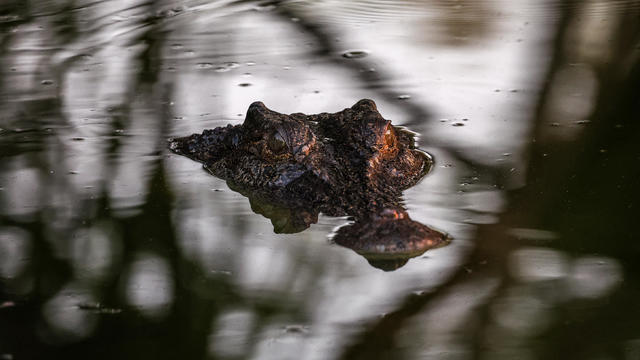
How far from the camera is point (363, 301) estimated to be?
3.50 m

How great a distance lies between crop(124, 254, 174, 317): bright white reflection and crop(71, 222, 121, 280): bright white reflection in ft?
0.40

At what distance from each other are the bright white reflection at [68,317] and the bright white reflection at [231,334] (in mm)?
442

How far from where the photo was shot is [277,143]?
4.50 meters

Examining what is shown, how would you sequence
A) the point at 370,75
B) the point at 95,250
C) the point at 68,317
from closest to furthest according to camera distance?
the point at 68,317, the point at 95,250, the point at 370,75

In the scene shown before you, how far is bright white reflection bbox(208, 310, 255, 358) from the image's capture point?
10.6 ft

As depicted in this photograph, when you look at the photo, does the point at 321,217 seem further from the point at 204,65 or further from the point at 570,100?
the point at 204,65

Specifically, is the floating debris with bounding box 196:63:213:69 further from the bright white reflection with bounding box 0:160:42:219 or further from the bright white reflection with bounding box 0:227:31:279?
the bright white reflection with bounding box 0:227:31:279

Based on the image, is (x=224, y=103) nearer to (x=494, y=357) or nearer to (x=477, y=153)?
(x=477, y=153)

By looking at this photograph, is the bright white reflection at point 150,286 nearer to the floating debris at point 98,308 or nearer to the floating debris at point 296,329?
the floating debris at point 98,308

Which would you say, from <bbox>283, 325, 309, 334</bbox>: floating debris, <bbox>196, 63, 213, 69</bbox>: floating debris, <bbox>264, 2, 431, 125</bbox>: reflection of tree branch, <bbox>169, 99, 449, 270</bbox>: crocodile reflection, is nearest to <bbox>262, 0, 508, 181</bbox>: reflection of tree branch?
<bbox>264, 2, 431, 125</bbox>: reflection of tree branch

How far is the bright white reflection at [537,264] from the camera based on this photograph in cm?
368

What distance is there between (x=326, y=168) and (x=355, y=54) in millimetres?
2256

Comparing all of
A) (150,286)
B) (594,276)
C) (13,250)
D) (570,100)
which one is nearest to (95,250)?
(13,250)

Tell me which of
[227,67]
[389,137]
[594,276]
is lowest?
[594,276]
